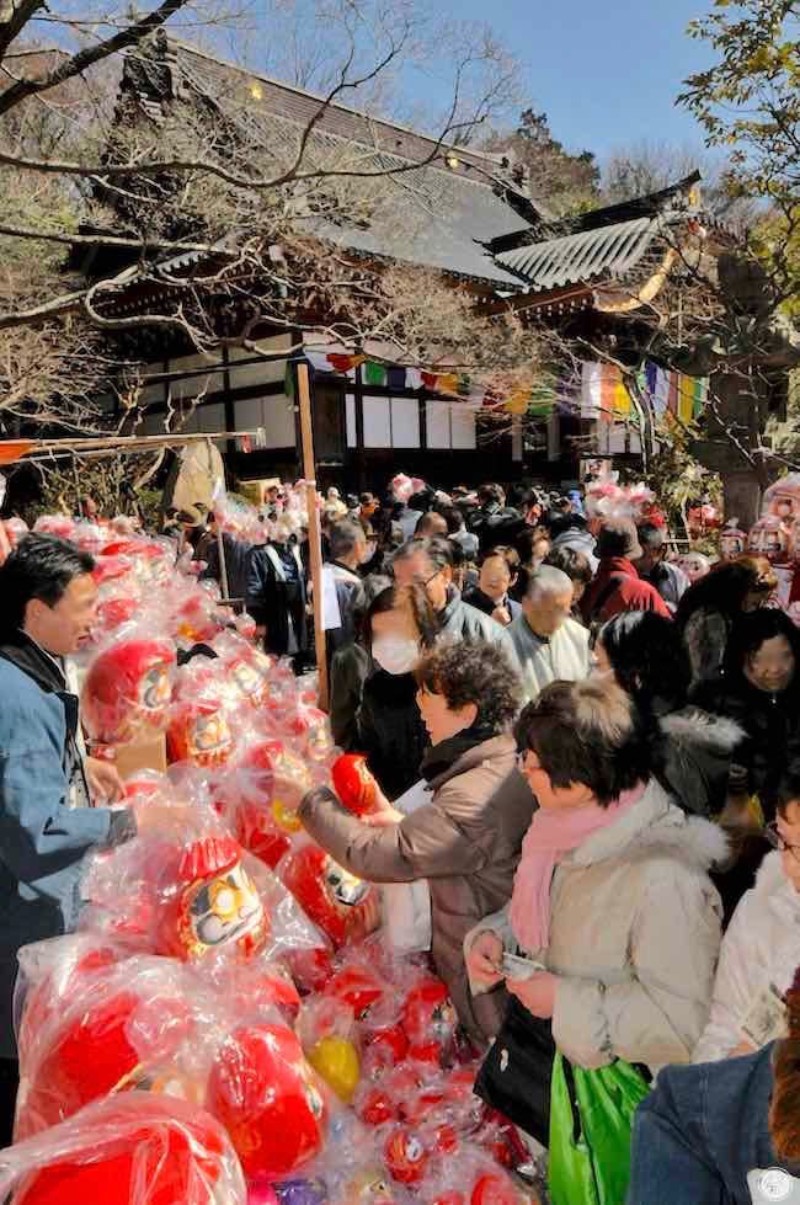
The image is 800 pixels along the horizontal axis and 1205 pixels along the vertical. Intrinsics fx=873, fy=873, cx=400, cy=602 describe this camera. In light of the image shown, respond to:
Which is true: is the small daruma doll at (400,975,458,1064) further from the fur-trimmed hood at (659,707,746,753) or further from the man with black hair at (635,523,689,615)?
the man with black hair at (635,523,689,615)

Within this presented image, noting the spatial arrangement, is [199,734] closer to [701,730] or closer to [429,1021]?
[429,1021]

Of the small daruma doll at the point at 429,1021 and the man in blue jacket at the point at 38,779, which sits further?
the small daruma doll at the point at 429,1021

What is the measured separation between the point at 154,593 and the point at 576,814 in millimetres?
3117

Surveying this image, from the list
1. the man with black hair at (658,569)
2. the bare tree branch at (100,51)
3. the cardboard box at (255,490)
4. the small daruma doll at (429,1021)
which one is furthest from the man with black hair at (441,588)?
the cardboard box at (255,490)

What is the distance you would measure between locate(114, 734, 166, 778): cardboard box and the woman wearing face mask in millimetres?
807

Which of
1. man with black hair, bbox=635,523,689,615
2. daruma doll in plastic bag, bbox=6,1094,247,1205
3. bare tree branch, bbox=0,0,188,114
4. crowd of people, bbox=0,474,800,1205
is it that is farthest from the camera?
man with black hair, bbox=635,523,689,615

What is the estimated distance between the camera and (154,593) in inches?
177

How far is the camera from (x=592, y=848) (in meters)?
1.86

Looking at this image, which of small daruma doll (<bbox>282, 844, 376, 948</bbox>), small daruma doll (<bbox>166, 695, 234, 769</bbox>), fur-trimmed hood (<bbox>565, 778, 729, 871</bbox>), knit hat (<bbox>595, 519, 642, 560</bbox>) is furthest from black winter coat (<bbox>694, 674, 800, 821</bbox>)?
knit hat (<bbox>595, 519, 642, 560</bbox>)

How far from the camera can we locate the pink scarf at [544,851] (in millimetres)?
1890

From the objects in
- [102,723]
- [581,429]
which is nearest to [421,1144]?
[102,723]

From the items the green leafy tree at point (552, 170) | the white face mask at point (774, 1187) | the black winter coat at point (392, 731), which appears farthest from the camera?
the green leafy tree at point (552, 170)

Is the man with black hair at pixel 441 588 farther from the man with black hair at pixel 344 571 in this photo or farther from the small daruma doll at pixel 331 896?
the small daruma doll at pixel 331 896

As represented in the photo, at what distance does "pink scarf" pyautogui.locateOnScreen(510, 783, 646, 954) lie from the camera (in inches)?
74.4
